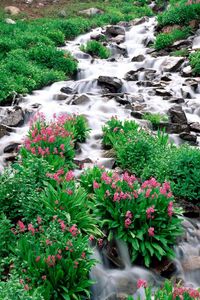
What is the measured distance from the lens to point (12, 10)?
25734 mm

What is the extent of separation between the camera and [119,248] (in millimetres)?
6855

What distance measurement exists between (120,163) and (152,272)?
336 centimetres

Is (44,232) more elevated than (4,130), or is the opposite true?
(44,232)

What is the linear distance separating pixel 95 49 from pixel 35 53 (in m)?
3.73

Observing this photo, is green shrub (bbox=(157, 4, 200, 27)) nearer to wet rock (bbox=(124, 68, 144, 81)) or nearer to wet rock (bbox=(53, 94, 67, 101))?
wet rock (bbox=(124, 68, 144, 81))

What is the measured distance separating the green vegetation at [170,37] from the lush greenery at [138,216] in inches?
534

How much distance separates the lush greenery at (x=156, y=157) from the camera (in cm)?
821

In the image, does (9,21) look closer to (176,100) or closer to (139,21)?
(139,21)

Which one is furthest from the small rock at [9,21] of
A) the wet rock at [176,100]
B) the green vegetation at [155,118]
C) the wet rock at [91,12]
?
the green vegetation at [155,118]

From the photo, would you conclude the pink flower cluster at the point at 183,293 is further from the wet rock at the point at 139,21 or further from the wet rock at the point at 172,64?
the wet rock at the point at 139,21

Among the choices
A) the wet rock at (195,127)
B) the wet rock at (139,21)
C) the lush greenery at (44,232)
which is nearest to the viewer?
the lush greenery at (44,232)

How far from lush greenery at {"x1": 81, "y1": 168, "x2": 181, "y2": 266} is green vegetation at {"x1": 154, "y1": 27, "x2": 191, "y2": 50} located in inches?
534

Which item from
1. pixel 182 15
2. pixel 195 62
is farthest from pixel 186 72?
pixel 182 15

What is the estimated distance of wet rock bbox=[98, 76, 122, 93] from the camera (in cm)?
1507
